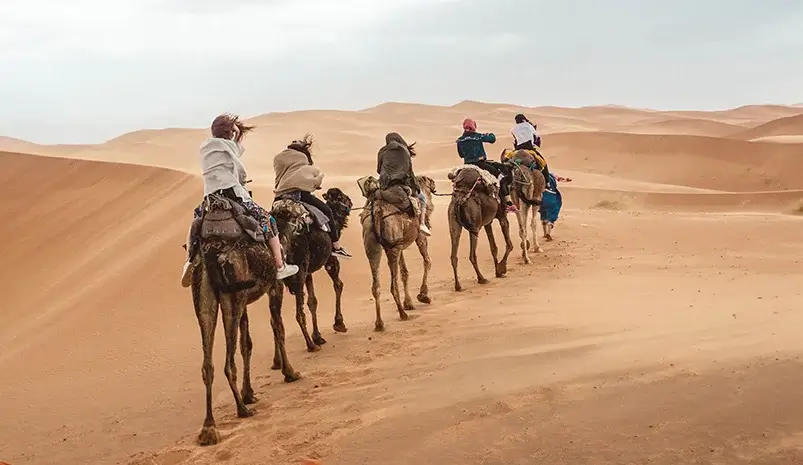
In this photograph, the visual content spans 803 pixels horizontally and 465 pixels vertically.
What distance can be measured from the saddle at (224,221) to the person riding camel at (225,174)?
0.08m

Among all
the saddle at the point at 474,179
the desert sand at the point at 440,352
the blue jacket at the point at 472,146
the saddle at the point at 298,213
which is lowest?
the desert sand at the point at 440,352

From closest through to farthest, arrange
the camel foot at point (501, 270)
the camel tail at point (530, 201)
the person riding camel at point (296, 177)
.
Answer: the person riding camel at point (296, 177)
the camel foot at point (501, 270)
the camel tail at point (530, 201)

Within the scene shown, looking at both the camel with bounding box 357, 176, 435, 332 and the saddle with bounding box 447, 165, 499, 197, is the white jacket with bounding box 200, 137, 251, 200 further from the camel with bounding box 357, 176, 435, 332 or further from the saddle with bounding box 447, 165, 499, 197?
the saddle with bounding box 447, 165, 499, 197

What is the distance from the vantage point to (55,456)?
686 centimetres

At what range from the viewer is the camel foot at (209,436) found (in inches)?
245

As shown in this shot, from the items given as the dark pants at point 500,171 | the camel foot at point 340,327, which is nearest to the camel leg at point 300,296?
the camel foot at point 340,327

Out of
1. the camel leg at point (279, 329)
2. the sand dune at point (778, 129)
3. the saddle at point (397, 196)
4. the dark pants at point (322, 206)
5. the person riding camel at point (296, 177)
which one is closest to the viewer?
the camel leg at point (279, 329)

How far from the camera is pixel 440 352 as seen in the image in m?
7.84

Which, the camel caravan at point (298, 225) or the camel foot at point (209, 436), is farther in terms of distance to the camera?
the camel caravan at point (298, 225)

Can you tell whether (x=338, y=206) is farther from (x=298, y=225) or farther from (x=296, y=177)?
(x=298, y=225)

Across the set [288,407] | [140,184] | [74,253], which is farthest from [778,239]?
[140,184]

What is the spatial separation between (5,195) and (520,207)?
52.6 feet

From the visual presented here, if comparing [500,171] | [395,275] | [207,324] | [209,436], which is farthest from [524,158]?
[209,436]

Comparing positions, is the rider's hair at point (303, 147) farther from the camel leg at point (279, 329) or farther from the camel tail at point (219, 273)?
the camel tail at point (219, 273)
